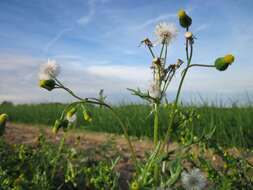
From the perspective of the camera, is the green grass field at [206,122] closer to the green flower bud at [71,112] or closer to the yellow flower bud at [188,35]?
the green flower bud at [71,112]

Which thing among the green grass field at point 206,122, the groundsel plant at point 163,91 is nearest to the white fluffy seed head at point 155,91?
the groundsel plant at point 163,91

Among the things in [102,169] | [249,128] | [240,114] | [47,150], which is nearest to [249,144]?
[249,128]

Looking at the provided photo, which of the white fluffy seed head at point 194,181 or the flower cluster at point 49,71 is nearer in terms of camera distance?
the white fluffy seed head at point 194,181

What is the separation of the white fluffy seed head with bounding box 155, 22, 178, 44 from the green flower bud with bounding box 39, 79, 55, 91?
0.58 m

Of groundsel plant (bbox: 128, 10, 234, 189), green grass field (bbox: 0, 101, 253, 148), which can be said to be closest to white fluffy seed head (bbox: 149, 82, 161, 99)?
groundsel plant (bbox: 128, 10, 234, 189)

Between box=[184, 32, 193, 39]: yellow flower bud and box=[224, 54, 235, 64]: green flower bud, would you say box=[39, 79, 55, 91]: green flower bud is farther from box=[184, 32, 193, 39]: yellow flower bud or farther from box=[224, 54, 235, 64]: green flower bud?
box=[224, 54, 235, 64]: green flower bud

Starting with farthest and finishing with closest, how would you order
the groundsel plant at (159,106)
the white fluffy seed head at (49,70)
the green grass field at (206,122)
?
the green grass field at (206,122)
the white fluffy seed head at (49,70)
the groundsel plant at (159,106)

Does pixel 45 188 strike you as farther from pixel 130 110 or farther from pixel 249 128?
pixel 130 110

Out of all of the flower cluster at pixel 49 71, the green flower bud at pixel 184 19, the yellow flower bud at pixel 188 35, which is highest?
the green flower bud at pixel 184 19

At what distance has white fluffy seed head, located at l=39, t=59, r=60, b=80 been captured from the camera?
2.20m

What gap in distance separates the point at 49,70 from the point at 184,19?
2.51 feet

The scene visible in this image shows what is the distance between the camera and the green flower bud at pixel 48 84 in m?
1.99

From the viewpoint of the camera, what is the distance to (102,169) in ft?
7.79

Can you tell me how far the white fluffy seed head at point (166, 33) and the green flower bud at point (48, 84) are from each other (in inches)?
23.0
